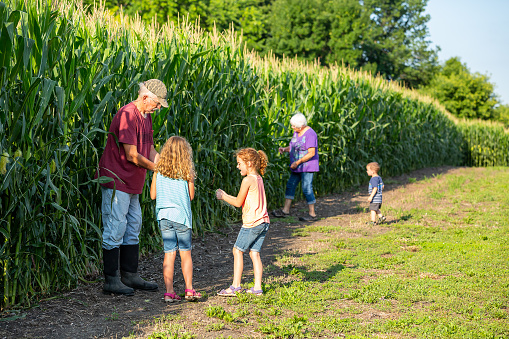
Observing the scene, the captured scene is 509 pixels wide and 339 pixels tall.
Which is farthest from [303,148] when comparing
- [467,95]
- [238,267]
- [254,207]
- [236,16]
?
[467,95]

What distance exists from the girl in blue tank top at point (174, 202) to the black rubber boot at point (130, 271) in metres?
0.47

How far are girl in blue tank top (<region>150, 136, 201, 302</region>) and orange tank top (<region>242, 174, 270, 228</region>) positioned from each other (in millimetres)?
574

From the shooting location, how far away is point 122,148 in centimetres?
436

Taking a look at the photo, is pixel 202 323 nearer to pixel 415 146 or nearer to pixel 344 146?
pixel 344 146

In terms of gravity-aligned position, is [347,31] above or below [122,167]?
above

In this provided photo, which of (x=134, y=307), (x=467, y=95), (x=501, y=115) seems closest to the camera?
(x=134, y=307)

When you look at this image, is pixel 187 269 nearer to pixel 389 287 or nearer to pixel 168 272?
pixel 168 272

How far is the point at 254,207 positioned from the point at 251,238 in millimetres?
301

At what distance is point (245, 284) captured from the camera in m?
4.75

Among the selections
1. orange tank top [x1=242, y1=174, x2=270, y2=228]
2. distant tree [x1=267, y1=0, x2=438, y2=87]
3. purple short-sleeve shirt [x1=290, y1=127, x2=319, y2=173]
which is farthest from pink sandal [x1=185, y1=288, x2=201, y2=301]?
distant tree [x1=267, y1=0, x2=438, y2=87]

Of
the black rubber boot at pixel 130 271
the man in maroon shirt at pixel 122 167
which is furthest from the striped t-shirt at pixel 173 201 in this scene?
the black rubber boot at pixel 130 271

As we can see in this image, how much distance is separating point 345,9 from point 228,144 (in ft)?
111

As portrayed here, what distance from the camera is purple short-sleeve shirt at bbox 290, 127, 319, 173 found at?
8.49m

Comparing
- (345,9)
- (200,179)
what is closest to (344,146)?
(200,179)
